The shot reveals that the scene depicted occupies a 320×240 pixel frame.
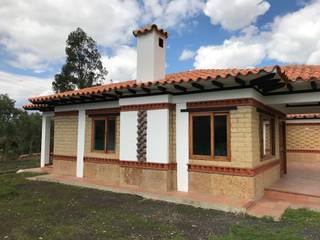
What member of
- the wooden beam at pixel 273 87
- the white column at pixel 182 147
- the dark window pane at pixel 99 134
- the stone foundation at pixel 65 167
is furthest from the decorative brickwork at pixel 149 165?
the wooden beam at pixel 273 87

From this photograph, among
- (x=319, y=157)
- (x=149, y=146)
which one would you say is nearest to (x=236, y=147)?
(x=149, y=146)

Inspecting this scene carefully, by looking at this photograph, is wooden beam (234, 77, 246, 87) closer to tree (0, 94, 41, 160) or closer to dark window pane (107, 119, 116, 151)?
dark window pane (107, 119, 116, 151)

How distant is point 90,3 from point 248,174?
7.99 metres

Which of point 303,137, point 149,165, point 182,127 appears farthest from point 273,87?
point 303,137

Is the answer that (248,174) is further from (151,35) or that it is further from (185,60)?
(185,60)

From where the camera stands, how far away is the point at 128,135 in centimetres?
864

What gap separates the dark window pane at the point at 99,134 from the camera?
9820 millimetres

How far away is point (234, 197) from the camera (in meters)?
6.96

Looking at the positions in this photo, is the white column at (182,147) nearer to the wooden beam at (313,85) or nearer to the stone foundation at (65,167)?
the wooden beam at (313,85)

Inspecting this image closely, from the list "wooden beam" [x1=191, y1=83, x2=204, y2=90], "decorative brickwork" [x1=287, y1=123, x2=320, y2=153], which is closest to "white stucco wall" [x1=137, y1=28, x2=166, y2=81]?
"wooden beam" [x1=191, y1=83, x2=204, y2=90]

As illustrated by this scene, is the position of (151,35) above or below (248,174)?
above

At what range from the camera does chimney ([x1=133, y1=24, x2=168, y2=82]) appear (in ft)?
29.8

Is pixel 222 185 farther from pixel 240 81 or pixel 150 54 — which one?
pixel 150 54

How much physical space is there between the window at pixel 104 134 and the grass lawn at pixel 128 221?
8.15 ft
